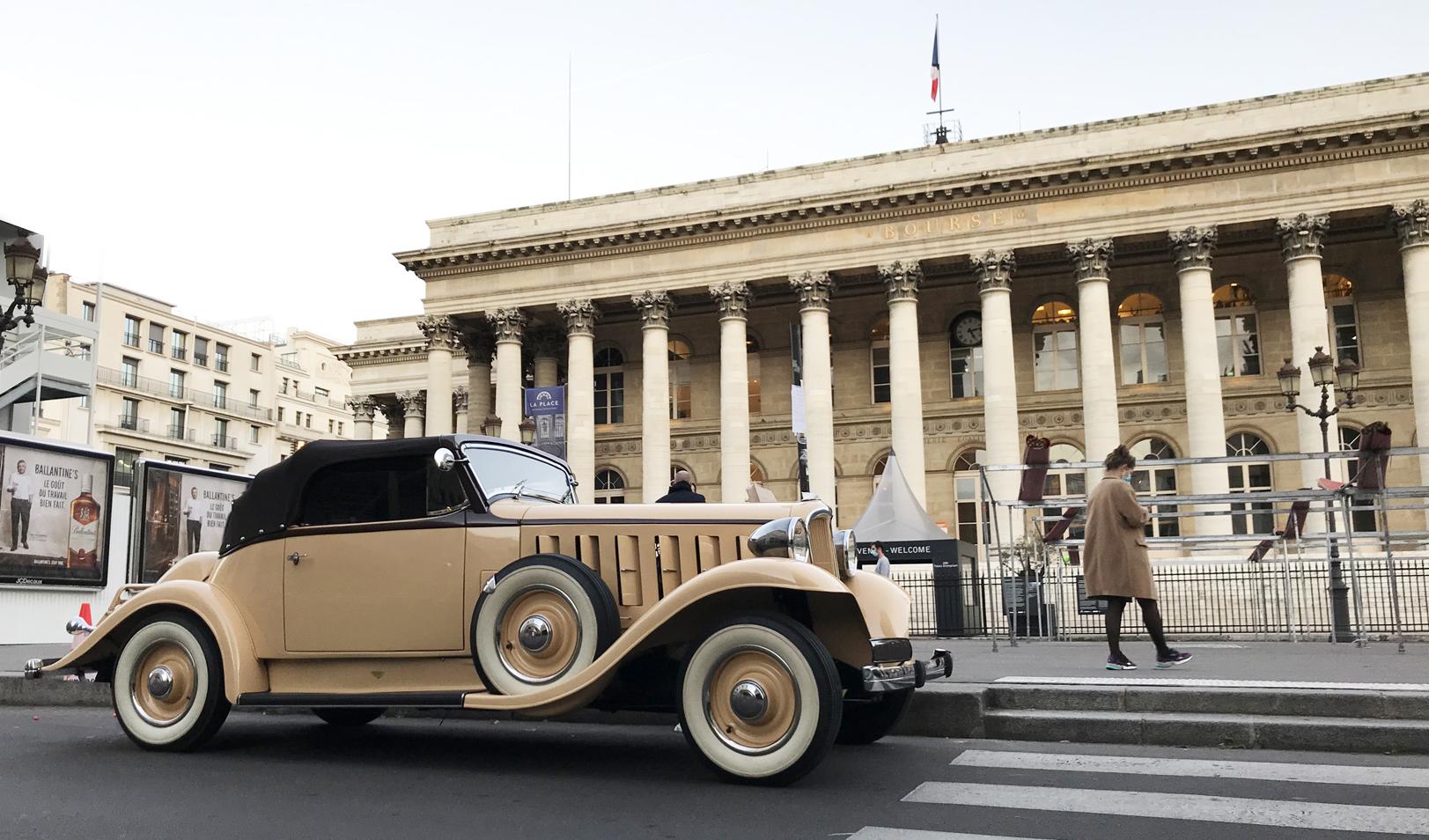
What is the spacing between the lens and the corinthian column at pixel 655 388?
34.0 meters

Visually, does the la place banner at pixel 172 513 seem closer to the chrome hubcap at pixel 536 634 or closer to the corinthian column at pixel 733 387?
the chrome hubcap at pixel 536 634

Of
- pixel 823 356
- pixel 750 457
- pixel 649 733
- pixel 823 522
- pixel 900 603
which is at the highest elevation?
pixel 823 356

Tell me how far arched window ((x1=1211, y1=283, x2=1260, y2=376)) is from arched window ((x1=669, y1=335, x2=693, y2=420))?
53.5ft

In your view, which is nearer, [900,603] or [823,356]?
[900,603]

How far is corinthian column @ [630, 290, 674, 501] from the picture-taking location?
3403 centimetres

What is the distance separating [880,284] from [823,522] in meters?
A: 30.3

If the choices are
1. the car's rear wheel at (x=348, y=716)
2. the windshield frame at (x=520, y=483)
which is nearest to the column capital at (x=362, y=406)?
the car's rear wheel at (x=348, y=716)

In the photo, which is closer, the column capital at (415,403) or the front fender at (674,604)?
the front fender at (674,604)

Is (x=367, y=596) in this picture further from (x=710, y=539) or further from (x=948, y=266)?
(x=948, y=266)

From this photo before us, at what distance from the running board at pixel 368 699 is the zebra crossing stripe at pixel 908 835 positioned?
239 cm

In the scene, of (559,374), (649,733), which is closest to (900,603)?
(649,733)

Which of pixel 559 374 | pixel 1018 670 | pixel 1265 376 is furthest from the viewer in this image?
pixel 559 374

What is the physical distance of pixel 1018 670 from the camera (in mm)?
9281

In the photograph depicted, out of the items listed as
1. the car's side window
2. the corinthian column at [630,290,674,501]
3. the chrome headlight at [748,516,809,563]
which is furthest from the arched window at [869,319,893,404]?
the chrome headlight at [748,516,809,563]
